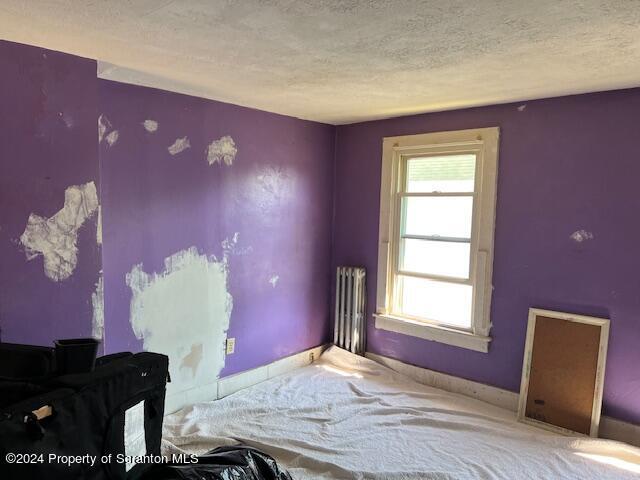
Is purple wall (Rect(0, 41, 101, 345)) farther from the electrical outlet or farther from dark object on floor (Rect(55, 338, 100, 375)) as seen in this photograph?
the electrical outlet

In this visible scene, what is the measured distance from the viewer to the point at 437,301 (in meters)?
3.85

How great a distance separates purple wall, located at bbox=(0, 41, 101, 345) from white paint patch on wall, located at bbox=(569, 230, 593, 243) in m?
2.98

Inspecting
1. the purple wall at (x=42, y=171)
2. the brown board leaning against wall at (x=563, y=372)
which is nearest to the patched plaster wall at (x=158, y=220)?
the purple wall at (x=42, y=171)

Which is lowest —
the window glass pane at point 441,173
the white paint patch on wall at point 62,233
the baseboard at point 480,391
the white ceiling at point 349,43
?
the baseboard at point 480,391

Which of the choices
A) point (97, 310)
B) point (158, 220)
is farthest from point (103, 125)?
point (97, 310)

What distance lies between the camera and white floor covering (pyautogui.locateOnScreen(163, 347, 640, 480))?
257 centimetres

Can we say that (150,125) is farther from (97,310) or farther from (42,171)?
(97,310)

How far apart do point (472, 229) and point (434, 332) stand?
0.90 metres

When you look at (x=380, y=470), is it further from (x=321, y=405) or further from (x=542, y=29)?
(x=542, y=29)

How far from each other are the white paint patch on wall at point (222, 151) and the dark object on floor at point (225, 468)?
2128 millimetres

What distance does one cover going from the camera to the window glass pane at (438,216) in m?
3.62

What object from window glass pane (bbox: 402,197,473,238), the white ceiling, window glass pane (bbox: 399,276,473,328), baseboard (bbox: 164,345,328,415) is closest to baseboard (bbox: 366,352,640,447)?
window glass pane (bbox: 399,276,473,328)

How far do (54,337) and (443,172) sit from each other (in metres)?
2.96

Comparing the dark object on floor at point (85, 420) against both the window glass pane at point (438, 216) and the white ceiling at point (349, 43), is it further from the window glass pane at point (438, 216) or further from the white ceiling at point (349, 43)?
the window glass pane at point (438, 216)
